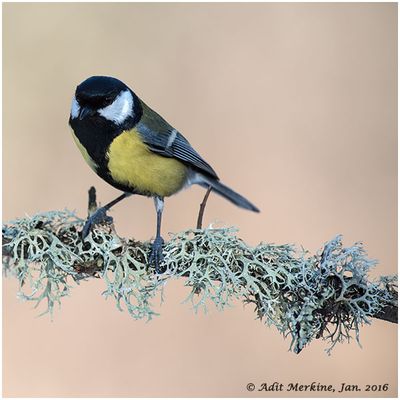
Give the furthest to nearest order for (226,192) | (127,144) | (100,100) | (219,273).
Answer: (226,192) < (127,144) < (100,100) < (219,273)

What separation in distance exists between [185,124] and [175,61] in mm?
457

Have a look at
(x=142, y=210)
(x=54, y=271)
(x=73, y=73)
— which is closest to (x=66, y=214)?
(x=54, y=271)

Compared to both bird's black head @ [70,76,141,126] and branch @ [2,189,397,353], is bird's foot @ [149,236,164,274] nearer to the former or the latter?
branch @ [2,189,397,353]

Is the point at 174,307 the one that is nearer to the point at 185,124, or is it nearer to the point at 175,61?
the point at 185,124

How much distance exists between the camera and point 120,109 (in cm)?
174

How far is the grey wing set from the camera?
6.05ft

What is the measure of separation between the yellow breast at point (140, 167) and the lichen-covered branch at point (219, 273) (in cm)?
36

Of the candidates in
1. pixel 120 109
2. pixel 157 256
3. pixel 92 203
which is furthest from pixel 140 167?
pixel 157 256

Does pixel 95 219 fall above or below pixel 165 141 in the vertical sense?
below

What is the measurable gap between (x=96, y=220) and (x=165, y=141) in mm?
564

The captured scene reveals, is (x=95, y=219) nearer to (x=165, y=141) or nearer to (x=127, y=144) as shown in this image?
(x=127, y=144)

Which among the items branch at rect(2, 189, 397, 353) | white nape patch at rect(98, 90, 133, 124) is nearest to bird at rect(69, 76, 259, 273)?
white nape patch at rect(98, 90, 133, 124)

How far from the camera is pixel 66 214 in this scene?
141 cm

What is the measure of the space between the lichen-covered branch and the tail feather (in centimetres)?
59
